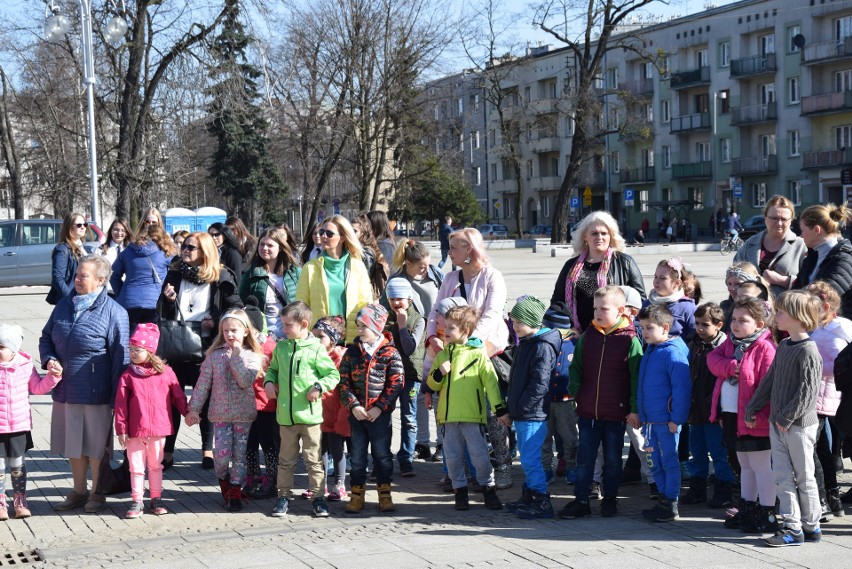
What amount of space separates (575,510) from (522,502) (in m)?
0.35

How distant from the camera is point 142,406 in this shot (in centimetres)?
728

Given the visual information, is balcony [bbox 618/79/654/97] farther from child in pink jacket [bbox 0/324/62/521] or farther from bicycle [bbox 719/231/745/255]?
child in pink jacket [bbox 0/324/62/521]

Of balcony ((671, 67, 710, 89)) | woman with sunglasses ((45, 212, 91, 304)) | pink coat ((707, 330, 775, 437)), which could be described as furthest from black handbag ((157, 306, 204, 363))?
balcony ((671, 67, 710, 89))

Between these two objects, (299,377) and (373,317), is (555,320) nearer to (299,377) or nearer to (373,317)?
(373,317)

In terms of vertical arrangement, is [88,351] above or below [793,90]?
below

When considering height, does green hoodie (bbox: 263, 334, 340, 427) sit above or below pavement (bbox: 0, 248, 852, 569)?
above

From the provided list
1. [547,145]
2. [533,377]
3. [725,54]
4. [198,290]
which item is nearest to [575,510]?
[533,377]

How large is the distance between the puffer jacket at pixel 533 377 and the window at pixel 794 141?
63.4 meters

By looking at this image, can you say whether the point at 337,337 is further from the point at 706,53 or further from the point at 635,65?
the point at 635,65

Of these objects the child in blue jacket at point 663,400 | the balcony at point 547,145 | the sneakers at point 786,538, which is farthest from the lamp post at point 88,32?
the balcony at point 547,145

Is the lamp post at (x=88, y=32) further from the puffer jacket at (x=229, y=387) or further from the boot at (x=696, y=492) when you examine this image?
the boot at (x=696, y=492)

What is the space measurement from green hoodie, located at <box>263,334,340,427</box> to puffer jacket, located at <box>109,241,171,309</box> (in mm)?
2511

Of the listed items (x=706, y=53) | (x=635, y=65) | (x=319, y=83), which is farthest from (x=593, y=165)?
(x=319, y=83)

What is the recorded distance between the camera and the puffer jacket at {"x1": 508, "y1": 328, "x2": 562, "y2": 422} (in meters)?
7.09
